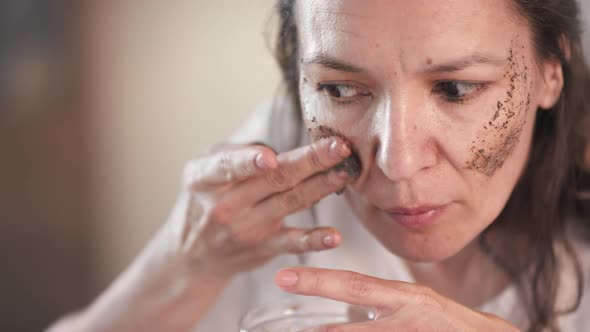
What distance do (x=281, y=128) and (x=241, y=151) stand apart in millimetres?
292

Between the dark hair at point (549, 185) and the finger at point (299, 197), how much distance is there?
0.59ft

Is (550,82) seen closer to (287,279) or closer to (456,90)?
(456,90)

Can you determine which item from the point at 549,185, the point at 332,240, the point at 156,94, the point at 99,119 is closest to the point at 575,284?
the point at 549,185

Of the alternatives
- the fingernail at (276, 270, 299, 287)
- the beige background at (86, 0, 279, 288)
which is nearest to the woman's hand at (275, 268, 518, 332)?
the fingernail at (276, 270, 299, 287)

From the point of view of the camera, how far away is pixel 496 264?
1.04 meters

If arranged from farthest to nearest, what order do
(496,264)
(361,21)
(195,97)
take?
(195,97) < (496,264) < (361,21)

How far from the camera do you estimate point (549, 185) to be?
0.98 m

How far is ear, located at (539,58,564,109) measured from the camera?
33.7 inches

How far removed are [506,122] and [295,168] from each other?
0.86ft

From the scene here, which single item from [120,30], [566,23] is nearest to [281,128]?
[566,23]

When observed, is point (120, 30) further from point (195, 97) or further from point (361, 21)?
point (361, 21)

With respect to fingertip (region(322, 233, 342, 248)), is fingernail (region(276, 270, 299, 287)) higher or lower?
higher

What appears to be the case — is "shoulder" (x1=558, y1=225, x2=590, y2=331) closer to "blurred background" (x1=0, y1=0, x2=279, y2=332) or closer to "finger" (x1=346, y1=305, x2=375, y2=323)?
"finger" (x1=346, y1=305, x2=375, y2=323)

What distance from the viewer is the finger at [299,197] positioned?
2.78 feet
